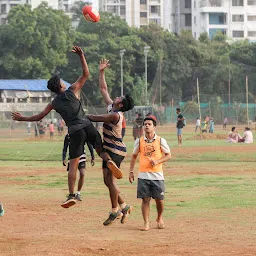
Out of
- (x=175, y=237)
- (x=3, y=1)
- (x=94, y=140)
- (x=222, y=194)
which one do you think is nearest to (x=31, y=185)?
(x=222, y=194)

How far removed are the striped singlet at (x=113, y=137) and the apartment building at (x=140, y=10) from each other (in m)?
145

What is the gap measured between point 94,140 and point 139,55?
3587 inches

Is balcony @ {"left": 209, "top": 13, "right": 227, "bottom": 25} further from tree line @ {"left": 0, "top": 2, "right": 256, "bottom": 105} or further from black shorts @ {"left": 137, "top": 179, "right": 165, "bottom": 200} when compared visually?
black shorts @ {"left": 137, "top": 179, "right": 165, "bottom": 200}

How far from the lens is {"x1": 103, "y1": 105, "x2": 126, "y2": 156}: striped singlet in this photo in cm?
1429

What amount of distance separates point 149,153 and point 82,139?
3.33 ft

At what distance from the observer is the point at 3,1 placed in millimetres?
143500

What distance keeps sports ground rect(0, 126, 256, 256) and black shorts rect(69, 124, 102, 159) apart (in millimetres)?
1116

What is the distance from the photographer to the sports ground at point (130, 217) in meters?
12.0

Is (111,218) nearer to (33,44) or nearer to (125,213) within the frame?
(125,213)

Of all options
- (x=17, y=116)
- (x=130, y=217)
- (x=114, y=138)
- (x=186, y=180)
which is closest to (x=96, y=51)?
(x=186, y=180)

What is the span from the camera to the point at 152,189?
46.5ft

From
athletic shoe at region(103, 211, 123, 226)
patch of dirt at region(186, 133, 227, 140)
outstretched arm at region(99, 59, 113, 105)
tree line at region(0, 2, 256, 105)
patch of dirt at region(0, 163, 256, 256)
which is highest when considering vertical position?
tree line at region(0, 2, 256, 105)

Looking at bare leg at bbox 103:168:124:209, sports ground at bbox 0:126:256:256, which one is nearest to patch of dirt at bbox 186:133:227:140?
sports ground at bbox 0:126:256:256

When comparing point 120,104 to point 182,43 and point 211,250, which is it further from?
point 182,43
